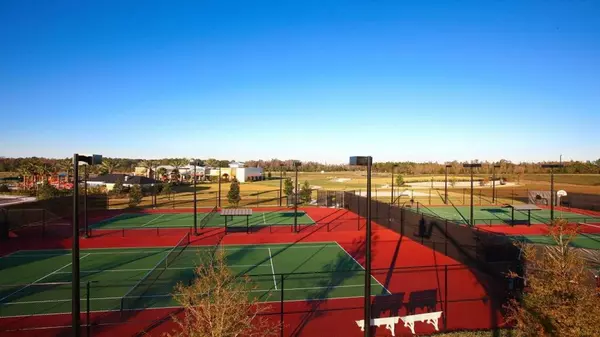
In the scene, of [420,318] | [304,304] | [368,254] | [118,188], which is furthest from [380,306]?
[118,188]

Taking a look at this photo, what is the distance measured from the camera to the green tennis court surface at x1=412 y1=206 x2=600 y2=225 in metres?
38.3

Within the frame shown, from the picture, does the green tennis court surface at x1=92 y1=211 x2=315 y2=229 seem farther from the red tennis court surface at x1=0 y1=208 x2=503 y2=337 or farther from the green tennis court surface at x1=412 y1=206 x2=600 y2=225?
the green tennis court surface at x1=412 y1=206 x2=600 y2=225

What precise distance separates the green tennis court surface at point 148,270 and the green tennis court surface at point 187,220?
30.0 feet

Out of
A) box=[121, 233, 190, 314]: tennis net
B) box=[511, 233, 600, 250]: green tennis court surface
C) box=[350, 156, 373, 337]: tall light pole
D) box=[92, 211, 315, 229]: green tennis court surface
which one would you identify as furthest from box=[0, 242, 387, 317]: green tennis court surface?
box=[511, 233, 600, 250]: green tennis court surface

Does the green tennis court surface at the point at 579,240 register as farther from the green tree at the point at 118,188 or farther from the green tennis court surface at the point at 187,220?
the green tree at the point at 118,188

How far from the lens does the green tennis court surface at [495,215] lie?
38.3 m

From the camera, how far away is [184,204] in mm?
52875

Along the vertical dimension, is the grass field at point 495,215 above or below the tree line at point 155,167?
below

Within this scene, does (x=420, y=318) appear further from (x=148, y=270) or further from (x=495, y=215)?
(x=495, y=215)

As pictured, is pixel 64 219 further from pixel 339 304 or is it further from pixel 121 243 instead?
pixel 339 304

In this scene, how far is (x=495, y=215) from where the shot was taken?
43781 millimetres

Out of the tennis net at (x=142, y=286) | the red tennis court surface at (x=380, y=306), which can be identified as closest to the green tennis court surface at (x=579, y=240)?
the red tennis court surface at (x=380, y=306)

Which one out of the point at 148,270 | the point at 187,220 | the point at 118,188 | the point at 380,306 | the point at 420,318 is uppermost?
the point at 118,188

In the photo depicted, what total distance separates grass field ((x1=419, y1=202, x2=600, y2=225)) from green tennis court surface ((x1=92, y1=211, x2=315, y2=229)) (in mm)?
16904
